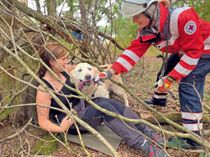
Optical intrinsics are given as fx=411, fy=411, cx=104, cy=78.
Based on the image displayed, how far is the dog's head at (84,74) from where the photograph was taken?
3.59 metres

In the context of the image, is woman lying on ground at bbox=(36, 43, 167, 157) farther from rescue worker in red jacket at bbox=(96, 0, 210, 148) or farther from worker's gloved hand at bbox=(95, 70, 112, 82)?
rescue worker in red jacket at bbox=(96, 0, 210, 148)

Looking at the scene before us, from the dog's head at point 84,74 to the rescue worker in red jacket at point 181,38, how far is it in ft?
0.59

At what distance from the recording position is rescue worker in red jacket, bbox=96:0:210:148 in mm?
3105

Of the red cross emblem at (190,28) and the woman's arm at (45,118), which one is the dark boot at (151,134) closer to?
the woman's arm at (45,118)

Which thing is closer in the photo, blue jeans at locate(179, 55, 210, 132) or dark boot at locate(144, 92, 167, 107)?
blue jeans at locate(179, 55, 210, 132)

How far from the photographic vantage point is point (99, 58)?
4336mm

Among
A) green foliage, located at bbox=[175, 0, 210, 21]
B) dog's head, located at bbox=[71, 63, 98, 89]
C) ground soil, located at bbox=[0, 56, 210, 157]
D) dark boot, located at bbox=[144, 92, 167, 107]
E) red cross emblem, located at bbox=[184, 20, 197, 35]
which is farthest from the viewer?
green foliage, located at bbox=[175, 0, 210, 21]

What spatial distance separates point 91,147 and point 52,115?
428 millimetres

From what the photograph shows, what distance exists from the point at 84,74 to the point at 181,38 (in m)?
0.93

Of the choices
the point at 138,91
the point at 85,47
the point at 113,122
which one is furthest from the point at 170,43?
the point at 138,91

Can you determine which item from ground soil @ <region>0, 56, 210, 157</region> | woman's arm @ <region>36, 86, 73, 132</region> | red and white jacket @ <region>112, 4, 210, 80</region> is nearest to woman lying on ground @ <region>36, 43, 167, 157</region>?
woman's arm @ <region>36, 86, 73, 132</region>

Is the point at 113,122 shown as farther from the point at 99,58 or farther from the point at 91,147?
the point at 99,58

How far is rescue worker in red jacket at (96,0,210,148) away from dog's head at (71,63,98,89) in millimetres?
181

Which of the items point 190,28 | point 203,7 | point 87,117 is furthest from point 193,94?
point 203,7
